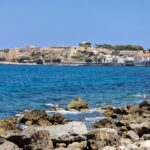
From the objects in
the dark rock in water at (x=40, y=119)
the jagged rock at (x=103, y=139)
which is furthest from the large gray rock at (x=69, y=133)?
the dark rock in water at (x=40, y=119)

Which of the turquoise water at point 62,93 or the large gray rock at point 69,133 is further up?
the large gray rock at point 69,133

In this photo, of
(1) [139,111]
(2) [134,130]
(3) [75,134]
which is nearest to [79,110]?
(1) [139,111]

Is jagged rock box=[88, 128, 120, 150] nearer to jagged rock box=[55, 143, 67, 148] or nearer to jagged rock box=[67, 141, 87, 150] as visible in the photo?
jagged rock box=[67, 141, 87, 150]

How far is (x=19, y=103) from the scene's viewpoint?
4388cm

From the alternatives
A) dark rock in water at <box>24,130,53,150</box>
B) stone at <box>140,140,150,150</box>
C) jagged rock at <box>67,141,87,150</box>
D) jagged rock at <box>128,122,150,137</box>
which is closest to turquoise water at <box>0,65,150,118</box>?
jagged rock at <box>128,122,150,137</box>

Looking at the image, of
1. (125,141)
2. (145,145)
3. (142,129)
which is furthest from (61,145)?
(142,129)

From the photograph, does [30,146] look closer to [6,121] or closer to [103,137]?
[103,137]

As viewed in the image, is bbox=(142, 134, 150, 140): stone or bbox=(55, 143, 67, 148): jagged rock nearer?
bbox=(55, 143, 67, 148): jagged rock

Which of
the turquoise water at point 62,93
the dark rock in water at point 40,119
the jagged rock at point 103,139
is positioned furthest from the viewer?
the turquoise water at point 62,93

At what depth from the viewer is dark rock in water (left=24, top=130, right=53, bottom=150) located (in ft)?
60.8

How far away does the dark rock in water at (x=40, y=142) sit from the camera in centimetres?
A: 1853

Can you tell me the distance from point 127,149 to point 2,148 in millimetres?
4314

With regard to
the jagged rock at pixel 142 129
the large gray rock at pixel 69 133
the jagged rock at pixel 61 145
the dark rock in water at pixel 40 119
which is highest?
the large gray rock at pixel 69 133

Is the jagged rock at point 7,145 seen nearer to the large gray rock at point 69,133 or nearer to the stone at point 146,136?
the large gray rock at point 69,133
